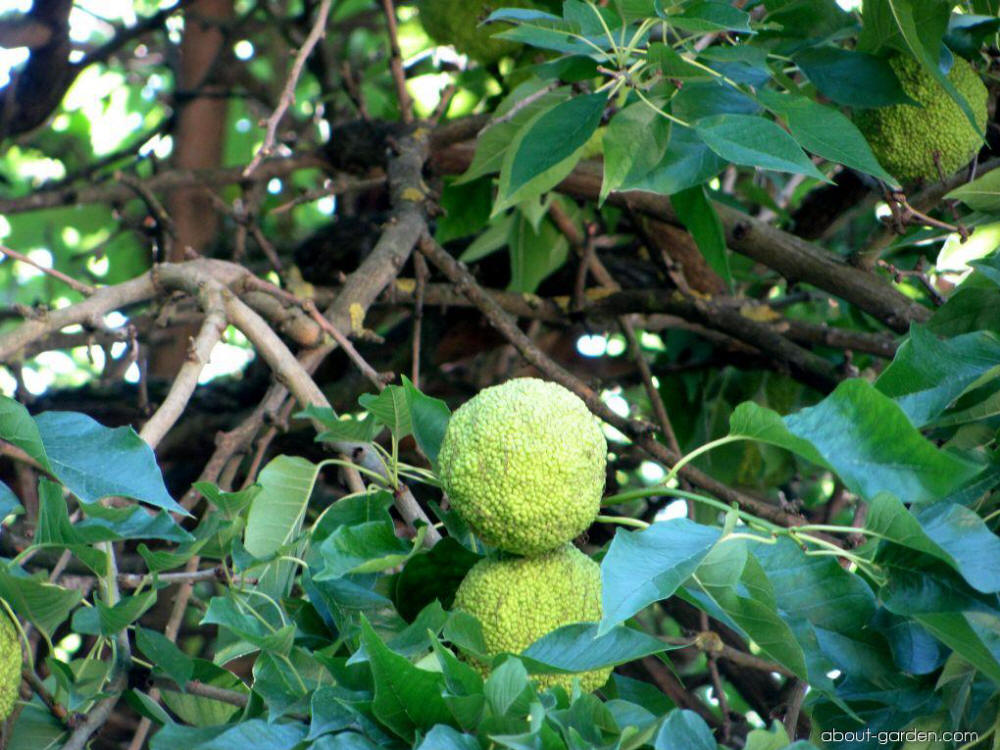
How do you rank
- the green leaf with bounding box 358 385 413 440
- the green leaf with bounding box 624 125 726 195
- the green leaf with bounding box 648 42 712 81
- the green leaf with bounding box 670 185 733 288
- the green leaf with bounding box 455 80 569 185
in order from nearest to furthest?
the green leaf with bounding box 358 385 413 440
the green leaf with bounding box 648 42 712 81
the green leaf with bounding box 624 125 726 195
the green leaf with bounding box 670 185 733 288
the green leaf with bounding box 455 80 569 185

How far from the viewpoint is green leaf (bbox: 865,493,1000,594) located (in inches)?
34.0

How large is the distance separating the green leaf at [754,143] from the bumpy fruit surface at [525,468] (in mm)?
347

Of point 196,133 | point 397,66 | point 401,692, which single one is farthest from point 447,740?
point 196,133

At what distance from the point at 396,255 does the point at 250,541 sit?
67cm

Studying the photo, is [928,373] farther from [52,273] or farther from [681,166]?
[52,273]

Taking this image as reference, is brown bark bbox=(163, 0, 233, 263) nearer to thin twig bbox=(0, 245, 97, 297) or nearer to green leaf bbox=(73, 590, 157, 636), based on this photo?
thin twig bbox=(0, 245, 97, 297)

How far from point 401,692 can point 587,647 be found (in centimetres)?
15

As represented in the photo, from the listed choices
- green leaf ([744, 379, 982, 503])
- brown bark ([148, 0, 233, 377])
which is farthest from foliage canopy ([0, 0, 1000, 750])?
brown bark ([148, 0, 233, 377])

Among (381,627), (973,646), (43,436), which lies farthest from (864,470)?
(43,436)

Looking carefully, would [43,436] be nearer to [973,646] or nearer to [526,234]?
[973,646]

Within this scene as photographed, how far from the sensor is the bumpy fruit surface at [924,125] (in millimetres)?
1504

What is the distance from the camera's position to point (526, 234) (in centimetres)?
226

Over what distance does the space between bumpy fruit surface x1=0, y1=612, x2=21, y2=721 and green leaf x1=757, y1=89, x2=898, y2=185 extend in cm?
91

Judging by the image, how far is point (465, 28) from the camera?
218 cm
